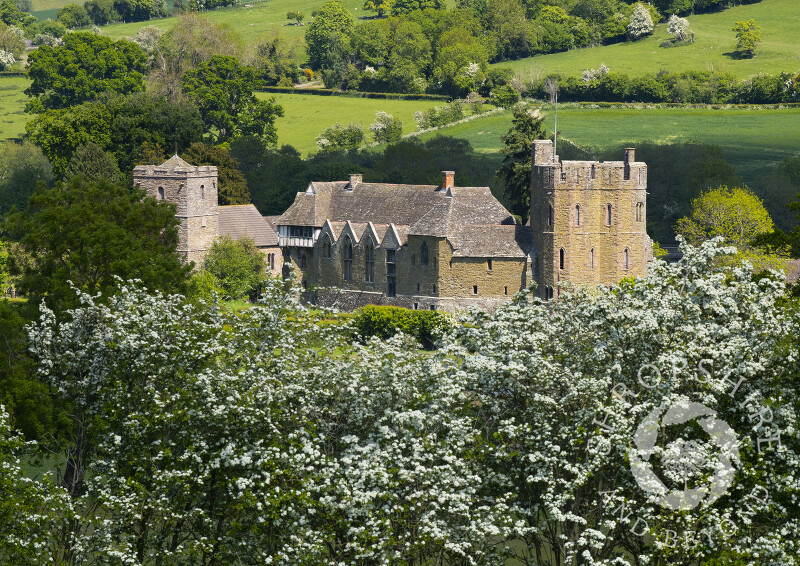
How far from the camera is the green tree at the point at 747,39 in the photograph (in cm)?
16950

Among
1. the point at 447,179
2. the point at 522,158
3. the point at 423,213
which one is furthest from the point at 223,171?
the point at 522,158

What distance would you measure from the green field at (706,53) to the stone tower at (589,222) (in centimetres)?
7548

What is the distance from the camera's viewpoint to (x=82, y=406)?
40.3 m

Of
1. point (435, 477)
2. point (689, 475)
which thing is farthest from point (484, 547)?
point (689, 475)

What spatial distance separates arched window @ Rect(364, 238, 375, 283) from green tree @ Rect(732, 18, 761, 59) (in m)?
85.1

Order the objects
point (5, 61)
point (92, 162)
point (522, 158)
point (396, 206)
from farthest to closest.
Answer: point (5, 61)
point (92, 162)
point (522, 158)
point (396, 206)

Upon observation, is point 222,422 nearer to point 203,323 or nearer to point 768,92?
point 203,323

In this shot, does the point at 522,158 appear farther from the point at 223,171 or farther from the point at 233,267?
the point at 223,171

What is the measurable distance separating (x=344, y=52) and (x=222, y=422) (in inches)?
6423

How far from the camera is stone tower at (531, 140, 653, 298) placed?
298 ft

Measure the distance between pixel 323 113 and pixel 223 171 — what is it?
52.0 meters

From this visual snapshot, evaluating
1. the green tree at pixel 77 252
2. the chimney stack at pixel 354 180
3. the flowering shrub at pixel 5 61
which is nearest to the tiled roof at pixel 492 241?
the chimney stack at pixel 354 180

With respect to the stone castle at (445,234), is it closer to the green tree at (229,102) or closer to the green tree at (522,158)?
the green tree at (522,158)

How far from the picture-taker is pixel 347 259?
329ft
